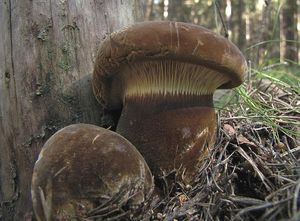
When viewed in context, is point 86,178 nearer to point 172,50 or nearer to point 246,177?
point 172,50

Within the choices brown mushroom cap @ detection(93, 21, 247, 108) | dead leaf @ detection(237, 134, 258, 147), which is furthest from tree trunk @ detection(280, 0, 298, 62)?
brown mushroom cap @ detection(93, 21, 247, 108)

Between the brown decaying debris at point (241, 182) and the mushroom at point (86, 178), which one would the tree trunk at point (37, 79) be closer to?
the mushroom at point (86, 178)

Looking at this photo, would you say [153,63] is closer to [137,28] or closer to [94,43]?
[137,28]

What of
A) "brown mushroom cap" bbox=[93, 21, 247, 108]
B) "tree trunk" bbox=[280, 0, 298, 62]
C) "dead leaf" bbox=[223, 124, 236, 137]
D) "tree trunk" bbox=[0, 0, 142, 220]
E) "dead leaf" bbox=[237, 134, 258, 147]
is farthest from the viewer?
"tree trunk" bbox=[280, 0, 298, 62]

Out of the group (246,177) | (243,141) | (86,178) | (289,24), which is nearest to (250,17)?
(289,24)

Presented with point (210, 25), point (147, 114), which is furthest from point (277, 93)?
point (210, 25)

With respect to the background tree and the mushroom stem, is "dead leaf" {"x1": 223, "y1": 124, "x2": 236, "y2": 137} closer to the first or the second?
the mushroom stem

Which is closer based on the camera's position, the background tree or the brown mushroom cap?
the brown mushroom cap
